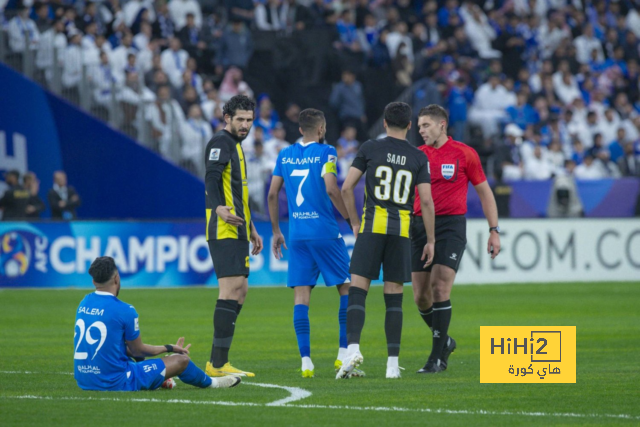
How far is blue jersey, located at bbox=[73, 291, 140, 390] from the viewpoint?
25.2 feet

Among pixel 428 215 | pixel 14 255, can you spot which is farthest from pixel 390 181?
pixel 14 255

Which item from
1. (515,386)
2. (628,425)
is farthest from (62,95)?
(628,425)

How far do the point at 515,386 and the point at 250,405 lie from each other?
2357 mm

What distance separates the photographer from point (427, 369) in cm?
961

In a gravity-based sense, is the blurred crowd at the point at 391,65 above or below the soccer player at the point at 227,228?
above

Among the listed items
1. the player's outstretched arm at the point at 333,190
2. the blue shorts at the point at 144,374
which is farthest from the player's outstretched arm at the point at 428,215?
the blue shorts at the point at 144,374

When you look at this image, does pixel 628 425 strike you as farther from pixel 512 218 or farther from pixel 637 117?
pixel 637 117

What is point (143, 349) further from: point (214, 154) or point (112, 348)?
point (214, 154)

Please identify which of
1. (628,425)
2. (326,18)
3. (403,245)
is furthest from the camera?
(326,18)

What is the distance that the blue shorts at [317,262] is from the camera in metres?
9.45

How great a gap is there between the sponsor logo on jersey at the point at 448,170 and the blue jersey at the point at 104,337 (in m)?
3.35

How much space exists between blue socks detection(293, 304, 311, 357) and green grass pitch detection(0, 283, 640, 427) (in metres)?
0.26

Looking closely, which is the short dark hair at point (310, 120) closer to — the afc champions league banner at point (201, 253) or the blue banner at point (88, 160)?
Result: the afc champions league banner at point (201, 253)

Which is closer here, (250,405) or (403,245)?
(250,405)
